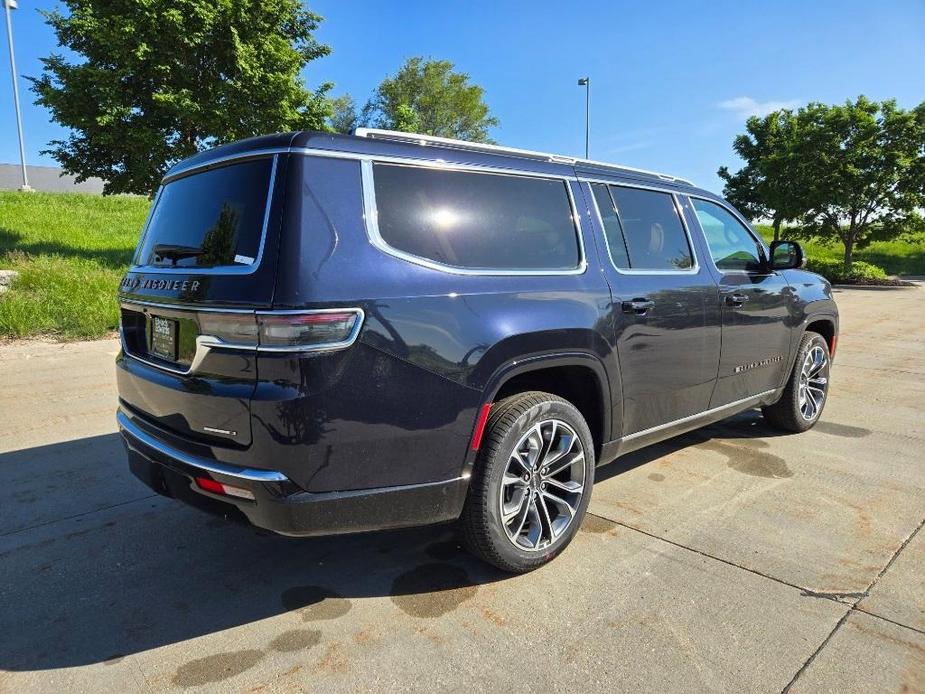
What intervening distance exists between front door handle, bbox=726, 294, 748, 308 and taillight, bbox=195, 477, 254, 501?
305cm

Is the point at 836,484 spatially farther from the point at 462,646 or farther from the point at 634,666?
the point at 462,646

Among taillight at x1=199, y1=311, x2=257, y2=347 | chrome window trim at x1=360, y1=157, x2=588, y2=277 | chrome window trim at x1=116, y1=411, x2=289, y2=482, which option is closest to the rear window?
taillight at x1=199, y1=311, x2=257, y2=347

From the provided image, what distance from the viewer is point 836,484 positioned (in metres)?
3.89

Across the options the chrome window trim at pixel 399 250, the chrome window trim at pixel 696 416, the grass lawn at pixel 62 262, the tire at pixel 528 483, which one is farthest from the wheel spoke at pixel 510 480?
the grass lawn at pixel 62 262

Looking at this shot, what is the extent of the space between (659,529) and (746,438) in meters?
1.98

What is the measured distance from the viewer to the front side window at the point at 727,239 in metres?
4.03

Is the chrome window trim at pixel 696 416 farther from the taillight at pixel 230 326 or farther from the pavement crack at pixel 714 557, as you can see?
the taillight at pixel 230 326

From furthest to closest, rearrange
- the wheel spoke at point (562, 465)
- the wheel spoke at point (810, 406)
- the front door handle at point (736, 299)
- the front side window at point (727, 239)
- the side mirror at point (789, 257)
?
1. the wheel spoke at point (810, 406)
2. the side mirror at point (789, 257)
3. the front side window at point (727, 239)
4. the front door handle at point (736, 299)
5. the wheel spoke at point (562, 465)

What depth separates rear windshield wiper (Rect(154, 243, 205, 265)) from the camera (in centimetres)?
259

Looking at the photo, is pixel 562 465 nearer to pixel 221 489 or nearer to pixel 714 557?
pixel 714 557

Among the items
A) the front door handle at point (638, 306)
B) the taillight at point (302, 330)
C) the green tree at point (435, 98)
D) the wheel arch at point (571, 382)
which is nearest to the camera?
the taillight at point (302, 330)

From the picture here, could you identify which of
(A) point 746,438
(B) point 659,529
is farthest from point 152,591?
(A) point 746,438

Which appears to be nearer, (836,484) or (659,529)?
(659,529)

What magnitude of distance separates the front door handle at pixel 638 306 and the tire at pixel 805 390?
2.07 metres
